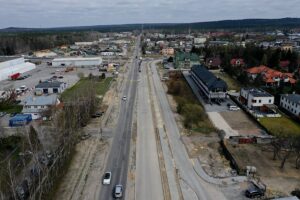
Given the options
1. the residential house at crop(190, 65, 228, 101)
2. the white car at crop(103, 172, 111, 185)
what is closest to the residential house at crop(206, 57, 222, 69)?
the residential house at crop(190, 65, 228, 101)

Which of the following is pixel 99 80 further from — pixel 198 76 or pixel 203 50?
pixel 203 50

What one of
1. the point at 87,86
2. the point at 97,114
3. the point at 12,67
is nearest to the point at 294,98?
the point at 97,114

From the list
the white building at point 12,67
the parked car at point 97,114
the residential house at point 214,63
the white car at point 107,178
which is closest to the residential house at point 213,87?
the parked car at point 97,114

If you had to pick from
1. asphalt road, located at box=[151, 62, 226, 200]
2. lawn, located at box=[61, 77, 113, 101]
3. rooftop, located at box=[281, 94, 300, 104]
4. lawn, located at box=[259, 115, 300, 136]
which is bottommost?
asphalt road, located at box=[151, 62, 226, 200]

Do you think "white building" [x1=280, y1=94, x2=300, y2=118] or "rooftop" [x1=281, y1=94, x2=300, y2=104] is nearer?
"white building" [x1=280, y1=94, x2=300, y2=118]

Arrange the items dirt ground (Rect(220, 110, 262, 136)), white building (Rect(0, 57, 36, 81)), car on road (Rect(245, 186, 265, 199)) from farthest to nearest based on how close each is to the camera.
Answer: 1. white building (Rect(0, 57, 36, 81))
2. dirt ground (Rect(220, 110, 262, 136))
3. car on road (Rect(245, 186, 265, 199))

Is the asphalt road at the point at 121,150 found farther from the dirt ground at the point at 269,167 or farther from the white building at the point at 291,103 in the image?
the white building at the point at 291,103

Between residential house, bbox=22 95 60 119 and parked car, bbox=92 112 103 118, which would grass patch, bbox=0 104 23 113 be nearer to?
residential house, bbox=22 95 60 119

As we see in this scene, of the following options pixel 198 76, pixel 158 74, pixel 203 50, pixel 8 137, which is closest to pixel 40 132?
pixel 8 137

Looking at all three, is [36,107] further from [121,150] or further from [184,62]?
[184,62]
